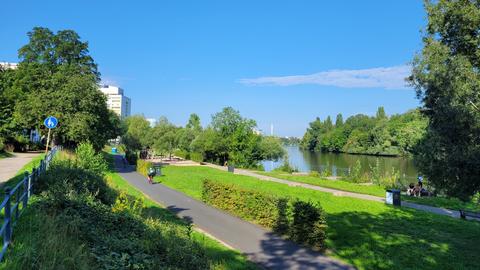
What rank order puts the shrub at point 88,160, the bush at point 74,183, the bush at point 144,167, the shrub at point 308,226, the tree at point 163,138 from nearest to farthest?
the shrub at point 308,226 < the bush at point 74,183 < the shrub at point 88,160 < the bush at point 144,167 < the tree at point 163,138

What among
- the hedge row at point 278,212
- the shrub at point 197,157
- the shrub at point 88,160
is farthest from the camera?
the shrub at point 197,157

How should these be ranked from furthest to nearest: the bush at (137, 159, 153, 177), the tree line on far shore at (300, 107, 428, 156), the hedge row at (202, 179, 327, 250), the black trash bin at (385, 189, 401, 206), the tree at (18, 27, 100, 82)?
the tree line on far shore at (300, 107, 428, 156)
the tree at (18, 27, 100, 82)
the bush at (137, 159, 153, 177)
the black trash bin at (385, 189, 401, 206)
the hedge row at (202, 179, 327, 250)

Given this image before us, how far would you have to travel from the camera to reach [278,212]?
1145 centimetres

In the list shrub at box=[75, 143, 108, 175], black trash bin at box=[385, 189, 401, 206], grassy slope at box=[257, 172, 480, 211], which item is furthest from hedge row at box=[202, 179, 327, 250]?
grassy slope at box=[257, 172, 480, 211]

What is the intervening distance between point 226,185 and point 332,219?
4.22 metres

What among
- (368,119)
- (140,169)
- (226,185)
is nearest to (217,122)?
(140,169)

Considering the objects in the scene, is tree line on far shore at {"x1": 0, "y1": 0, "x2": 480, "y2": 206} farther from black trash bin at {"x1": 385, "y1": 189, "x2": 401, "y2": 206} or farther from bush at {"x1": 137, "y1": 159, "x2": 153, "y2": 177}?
bush at {"x1": 137, "y1": 159, "x2": 153, "y2": 177}

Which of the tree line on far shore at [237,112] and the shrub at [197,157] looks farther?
the shrub at [197,157]

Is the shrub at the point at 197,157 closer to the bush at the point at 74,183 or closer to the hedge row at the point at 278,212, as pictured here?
the hedge row at the point at 278,212

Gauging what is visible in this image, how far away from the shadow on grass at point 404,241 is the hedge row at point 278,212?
2.15 feet

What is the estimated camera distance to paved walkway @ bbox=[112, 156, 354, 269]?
860cm

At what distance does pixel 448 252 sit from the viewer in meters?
9.69

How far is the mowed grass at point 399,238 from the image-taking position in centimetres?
883

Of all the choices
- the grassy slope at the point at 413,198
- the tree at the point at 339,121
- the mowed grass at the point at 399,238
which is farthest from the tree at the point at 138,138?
the tree at the point at 339,121
